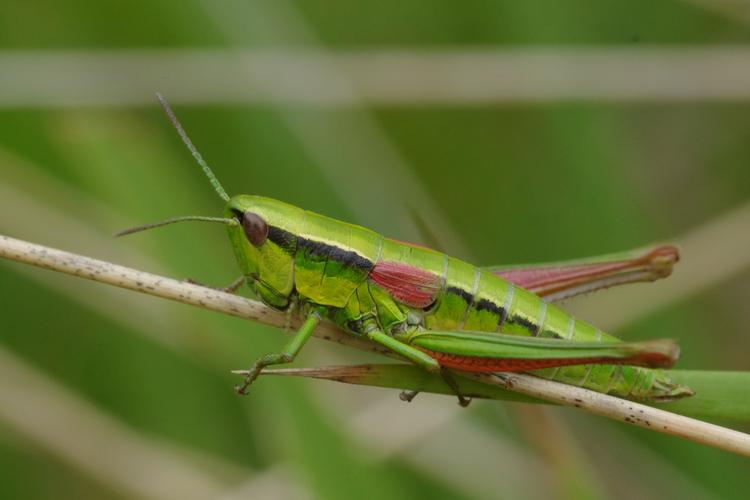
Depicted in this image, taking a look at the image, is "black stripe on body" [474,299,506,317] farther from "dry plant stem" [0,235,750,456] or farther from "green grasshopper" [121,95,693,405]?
"dry plant stem" [0,235,750,456]

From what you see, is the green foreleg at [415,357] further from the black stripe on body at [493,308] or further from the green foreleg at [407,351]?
the black stripe on body at [493,308]

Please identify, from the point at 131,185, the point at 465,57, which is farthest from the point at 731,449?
the point at 465,57

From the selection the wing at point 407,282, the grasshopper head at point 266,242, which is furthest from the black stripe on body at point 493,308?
the grasshopper head at point 266,242

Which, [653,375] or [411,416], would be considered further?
[411,416]

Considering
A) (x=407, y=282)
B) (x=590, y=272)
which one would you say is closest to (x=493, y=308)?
(x=407, y=282)

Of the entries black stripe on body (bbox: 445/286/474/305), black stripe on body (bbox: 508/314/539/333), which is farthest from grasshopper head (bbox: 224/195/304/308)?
black stripe on body (bbox: 508/314/539/333)

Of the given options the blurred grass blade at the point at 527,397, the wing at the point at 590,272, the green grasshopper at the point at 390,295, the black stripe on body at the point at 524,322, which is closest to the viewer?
the blurred grass blade at the point at 527,397

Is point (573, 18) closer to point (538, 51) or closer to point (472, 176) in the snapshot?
point (538, 51)
